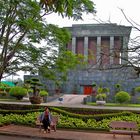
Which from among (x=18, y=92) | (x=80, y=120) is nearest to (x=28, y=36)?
(x=80, y=120)

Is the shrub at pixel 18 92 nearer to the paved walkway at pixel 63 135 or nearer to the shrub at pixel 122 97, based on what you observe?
the shrub at pixel 122 97

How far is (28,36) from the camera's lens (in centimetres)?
2488

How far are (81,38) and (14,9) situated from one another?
58.6m

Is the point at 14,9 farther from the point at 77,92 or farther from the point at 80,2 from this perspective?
the point at 77,92

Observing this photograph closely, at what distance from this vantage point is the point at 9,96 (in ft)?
168

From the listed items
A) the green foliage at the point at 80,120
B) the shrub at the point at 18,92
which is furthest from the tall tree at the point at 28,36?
the shrub at the point at 18,92

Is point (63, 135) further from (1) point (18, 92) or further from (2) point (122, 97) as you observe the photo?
(1) point (18, 92)

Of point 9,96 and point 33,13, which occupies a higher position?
point 33,13

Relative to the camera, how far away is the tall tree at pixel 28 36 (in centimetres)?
2286

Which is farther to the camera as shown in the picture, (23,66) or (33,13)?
(23,66)

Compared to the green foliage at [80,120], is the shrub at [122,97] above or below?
above

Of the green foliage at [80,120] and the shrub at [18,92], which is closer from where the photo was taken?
the green foliage at [80,120]

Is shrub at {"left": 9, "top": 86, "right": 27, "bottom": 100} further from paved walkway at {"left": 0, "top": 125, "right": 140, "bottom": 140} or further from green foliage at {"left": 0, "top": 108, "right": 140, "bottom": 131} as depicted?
paved walkway at {"left": 0, "top": 125, "right": 140, "bottom": 140}

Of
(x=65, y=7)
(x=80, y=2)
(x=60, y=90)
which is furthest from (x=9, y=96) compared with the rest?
(x=65, y=7)
